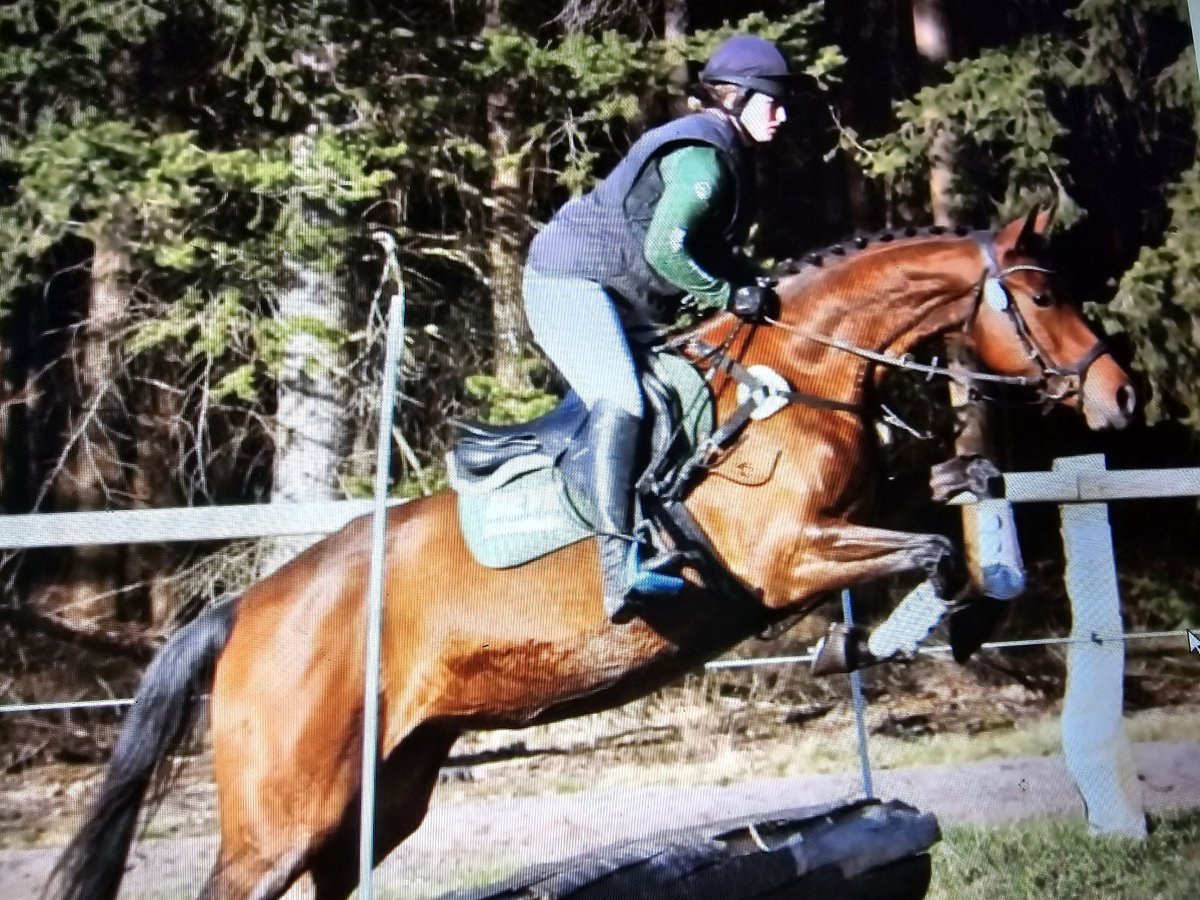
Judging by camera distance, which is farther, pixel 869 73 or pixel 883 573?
pixel 869 73

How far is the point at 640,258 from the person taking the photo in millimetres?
1795

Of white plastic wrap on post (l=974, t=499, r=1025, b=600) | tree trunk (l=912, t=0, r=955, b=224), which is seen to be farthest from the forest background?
white plastic wrap on post (l=974, t=499, r=1025, b=600)

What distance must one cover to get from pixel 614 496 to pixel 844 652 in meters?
0.39

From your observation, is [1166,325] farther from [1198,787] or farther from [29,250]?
[29,250]

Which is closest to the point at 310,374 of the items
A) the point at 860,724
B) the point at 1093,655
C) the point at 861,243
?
the point at 861,243

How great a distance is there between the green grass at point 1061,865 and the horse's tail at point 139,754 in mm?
1161

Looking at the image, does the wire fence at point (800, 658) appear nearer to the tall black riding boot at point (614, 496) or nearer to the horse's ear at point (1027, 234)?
the tall black riding boot at point (614, 496)

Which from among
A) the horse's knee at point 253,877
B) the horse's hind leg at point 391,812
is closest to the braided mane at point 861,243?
the horse's hind leg at point 391,812

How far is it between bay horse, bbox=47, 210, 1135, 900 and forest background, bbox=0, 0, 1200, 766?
179 mm

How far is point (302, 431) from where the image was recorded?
2.07 metres

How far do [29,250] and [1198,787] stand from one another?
2.10 m

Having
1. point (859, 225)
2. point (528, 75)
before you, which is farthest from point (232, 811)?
point (859, 225)

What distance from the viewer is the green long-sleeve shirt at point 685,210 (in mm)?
1715

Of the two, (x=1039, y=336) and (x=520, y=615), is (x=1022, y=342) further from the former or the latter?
(x=520, y=615)
